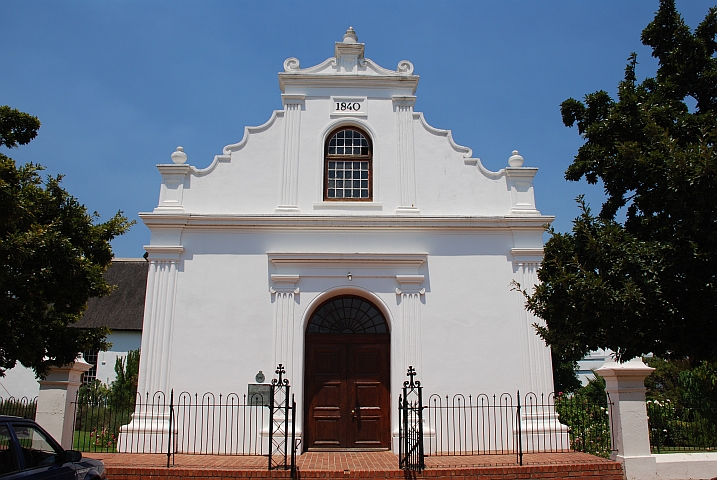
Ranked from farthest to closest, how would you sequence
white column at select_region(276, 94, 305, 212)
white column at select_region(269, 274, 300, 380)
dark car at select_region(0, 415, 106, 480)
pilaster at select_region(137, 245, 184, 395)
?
white column at select_region(276, 94, 305, 212) < white column at select_region(269, 274, 300, 380) < pilaster at select_region(137, 245, 184, 395) < dark car at select_region(0, 415, 106, 480)

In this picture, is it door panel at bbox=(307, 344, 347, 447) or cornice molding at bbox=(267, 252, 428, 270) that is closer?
door panel at bbox=(307, 344, 347, 447)

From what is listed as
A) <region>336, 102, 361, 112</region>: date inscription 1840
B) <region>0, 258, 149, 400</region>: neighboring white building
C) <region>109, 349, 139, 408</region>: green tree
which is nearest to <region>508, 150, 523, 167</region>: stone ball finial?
<region>336, 102, 361, 112</region>: date inscription 1840

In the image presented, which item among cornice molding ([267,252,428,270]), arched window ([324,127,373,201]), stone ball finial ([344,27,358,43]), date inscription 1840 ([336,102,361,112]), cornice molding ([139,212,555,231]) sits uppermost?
stone ball finial ([344,27,358,43])

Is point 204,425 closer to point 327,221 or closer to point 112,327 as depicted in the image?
point 327,221

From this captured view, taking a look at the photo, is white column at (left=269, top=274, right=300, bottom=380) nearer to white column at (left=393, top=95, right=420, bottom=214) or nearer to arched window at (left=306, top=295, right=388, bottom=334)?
arched window at (left=306, top=295, right=388, bottom=334)

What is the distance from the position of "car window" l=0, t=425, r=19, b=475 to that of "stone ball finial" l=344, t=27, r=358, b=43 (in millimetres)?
11743

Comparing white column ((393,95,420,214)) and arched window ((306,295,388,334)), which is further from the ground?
white column ((393,95,420,214))

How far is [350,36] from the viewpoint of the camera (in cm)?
1592

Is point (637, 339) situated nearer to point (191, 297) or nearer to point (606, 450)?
point (606, 450)

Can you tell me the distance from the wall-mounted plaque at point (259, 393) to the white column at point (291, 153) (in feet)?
13.1

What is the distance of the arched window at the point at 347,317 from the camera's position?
14570 millimetres

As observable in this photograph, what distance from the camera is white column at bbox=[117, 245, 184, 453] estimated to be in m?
13.3

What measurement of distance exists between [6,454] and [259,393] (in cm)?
663

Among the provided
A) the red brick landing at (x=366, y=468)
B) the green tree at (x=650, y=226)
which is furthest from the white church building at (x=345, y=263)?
the green tree at (x=650, y=226)
